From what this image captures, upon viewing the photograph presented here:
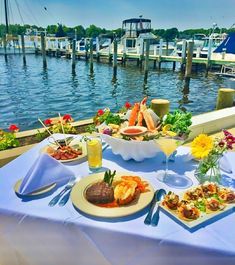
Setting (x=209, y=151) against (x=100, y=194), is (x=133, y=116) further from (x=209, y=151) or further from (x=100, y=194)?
(x=100, y=194)

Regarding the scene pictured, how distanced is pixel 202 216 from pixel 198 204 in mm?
96

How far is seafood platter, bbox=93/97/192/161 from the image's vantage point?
1988 millimetres

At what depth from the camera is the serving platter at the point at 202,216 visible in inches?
52.4

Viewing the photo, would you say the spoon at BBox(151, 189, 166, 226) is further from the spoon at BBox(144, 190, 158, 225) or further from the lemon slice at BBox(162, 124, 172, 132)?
the lemon slice at BBox(162, 124, 172, 132)

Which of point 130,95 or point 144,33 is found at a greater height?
point 144,33

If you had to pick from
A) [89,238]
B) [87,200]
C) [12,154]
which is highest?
[87,200]

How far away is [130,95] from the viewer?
18.8 metres

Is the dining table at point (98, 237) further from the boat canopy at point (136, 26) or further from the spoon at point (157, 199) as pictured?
the boat canopy at point (136, 26)

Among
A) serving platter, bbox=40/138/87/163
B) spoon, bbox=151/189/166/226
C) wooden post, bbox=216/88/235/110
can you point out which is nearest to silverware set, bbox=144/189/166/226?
spoon, bbox=151/189/166/226

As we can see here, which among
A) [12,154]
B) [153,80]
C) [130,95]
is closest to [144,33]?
[153,80]

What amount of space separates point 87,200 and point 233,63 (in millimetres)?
23807

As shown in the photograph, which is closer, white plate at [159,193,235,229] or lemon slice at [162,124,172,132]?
white plate at [159,193,235,229]

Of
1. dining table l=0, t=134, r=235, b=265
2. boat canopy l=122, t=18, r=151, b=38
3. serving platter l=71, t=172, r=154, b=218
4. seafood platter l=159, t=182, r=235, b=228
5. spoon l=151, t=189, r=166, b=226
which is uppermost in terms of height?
boat canopy l=122, t=18, r=151, b=38

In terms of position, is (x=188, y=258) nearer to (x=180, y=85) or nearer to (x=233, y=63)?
(x=180, y=85)
